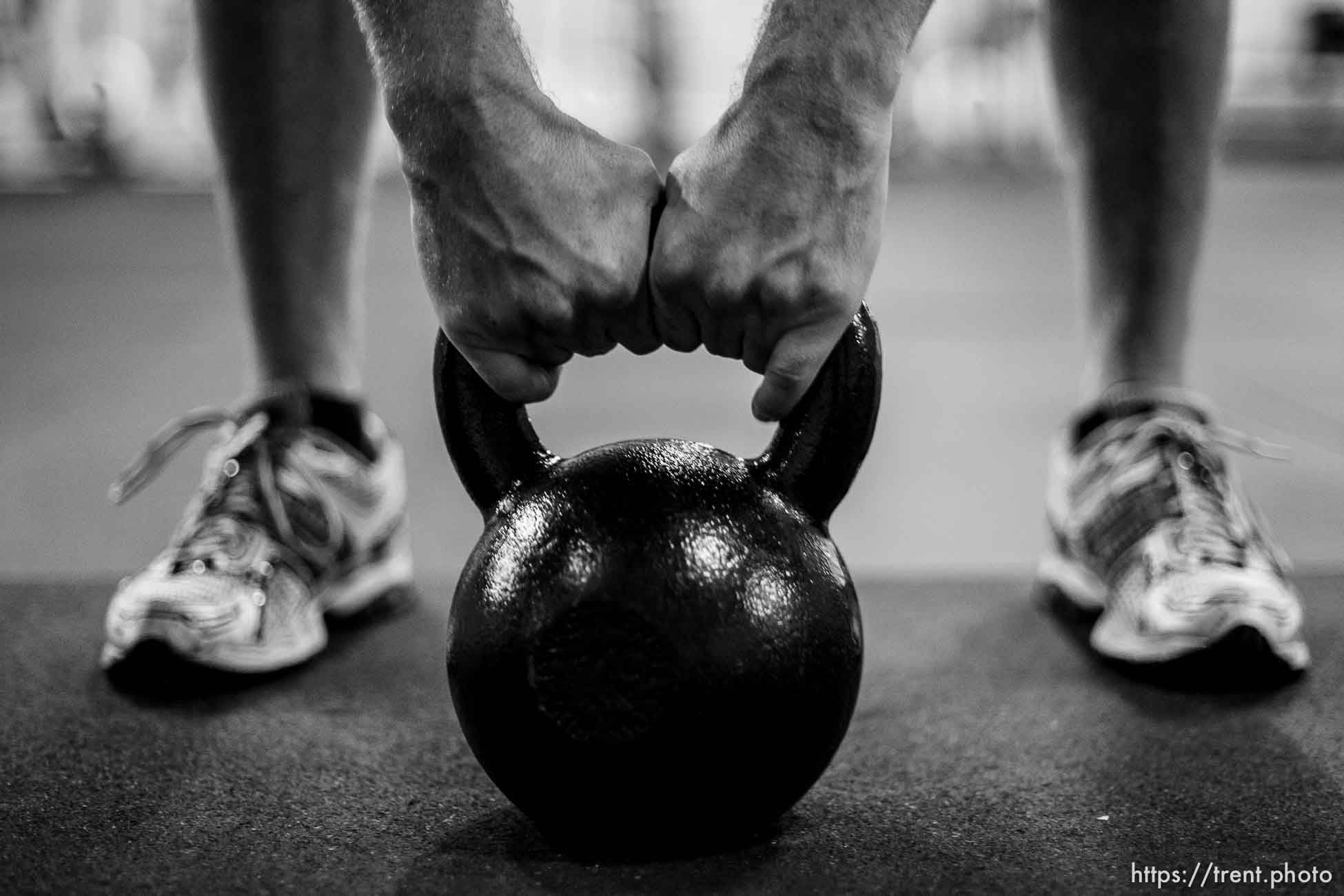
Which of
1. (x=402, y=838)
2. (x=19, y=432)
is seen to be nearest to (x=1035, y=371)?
(x=19, y=432)

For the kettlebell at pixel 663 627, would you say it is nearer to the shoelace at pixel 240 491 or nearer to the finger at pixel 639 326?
the finger at pixel 639 326

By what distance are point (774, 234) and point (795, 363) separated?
0.07m

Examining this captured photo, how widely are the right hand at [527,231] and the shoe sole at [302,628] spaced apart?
468 millimetres

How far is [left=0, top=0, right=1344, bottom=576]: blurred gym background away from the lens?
1754 mm

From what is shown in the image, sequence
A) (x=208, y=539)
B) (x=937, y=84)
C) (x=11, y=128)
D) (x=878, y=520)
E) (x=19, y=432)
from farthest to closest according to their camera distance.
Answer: (x=937, y=84), (x=11, y=128), (x=19, y=432), (x=878, y=520), (x=208, y=539)

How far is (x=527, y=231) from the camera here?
72cm

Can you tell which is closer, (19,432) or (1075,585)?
(1075,585)

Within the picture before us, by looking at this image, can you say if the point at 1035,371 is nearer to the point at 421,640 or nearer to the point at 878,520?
the point at 878,520

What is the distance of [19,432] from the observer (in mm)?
2189

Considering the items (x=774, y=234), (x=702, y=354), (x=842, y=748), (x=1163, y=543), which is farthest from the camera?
(x=702, y=354)

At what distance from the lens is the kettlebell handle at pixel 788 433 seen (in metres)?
0.78

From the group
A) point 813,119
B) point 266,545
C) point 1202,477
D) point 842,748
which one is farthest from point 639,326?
point 1202,477

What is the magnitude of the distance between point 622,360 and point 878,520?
1323 millimetres

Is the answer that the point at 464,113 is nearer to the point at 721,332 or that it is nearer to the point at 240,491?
the point at 721,332
